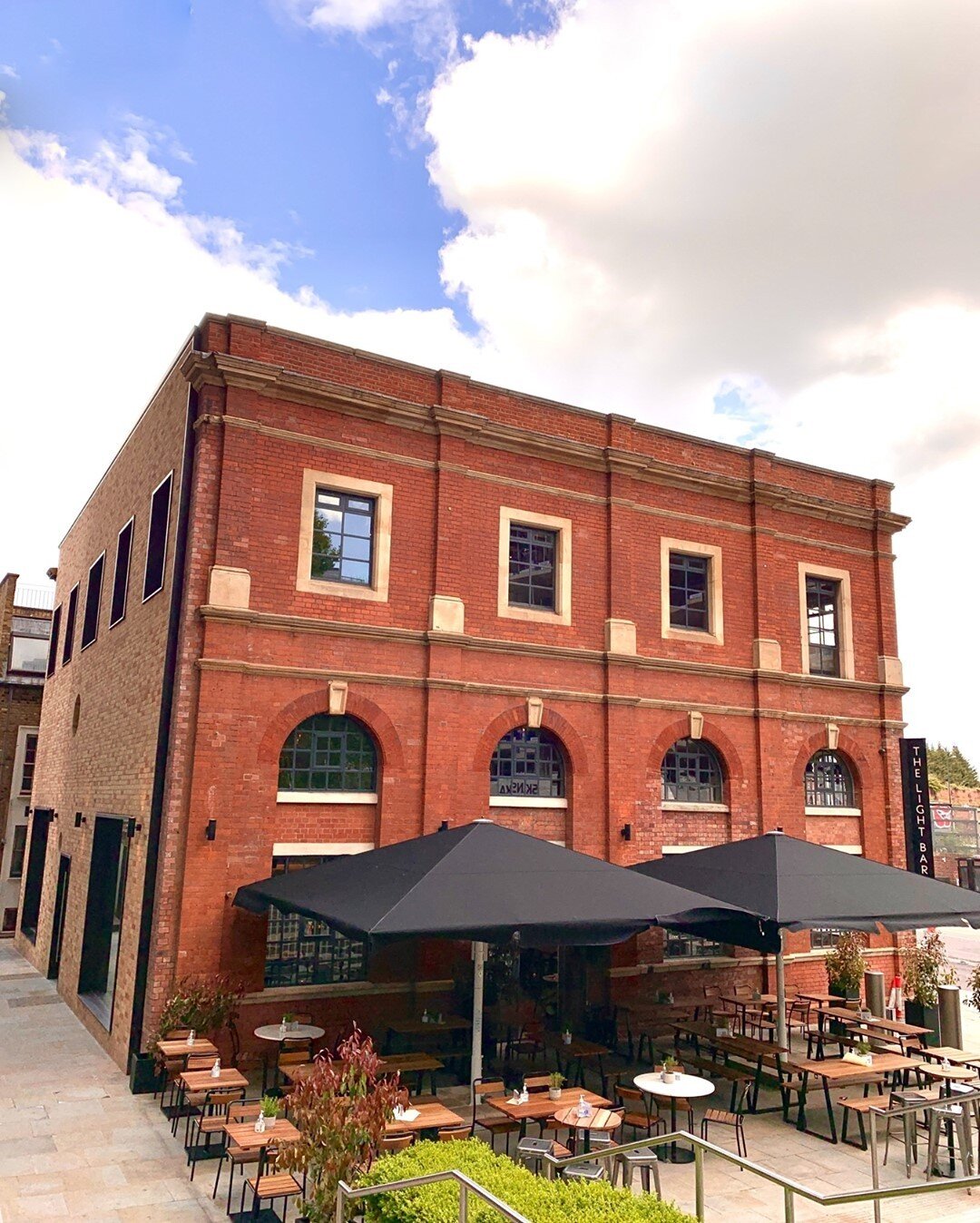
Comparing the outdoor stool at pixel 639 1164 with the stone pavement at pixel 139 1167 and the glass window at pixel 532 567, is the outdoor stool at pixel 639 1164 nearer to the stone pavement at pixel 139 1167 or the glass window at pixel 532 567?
the stone pavement at pixel 139 1167

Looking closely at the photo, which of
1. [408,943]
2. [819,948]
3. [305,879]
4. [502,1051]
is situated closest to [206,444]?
[305,879]

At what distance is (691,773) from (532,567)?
474cm

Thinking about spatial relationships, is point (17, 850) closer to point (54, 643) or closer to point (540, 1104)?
point (54, 643)

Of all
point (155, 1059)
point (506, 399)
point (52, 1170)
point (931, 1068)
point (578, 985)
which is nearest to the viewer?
point (52, 1170)

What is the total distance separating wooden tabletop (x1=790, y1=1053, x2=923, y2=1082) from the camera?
34.5 ft

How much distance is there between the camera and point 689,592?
17.5m

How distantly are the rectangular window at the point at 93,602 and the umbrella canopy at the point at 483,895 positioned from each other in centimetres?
981

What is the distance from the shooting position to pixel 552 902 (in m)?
9.88

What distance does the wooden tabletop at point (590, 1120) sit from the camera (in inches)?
337


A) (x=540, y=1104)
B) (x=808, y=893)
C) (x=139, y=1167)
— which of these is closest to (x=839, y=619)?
(x=808, y=893)

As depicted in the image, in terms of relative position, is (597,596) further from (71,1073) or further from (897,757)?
(71,1073)


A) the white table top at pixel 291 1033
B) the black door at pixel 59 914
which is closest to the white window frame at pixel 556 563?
the white table top at pixel 291 1033

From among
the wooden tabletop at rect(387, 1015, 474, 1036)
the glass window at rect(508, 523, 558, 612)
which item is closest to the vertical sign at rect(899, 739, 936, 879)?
the glass window at rect(508, 523, 558, 612)

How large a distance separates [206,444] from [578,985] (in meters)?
10.0
